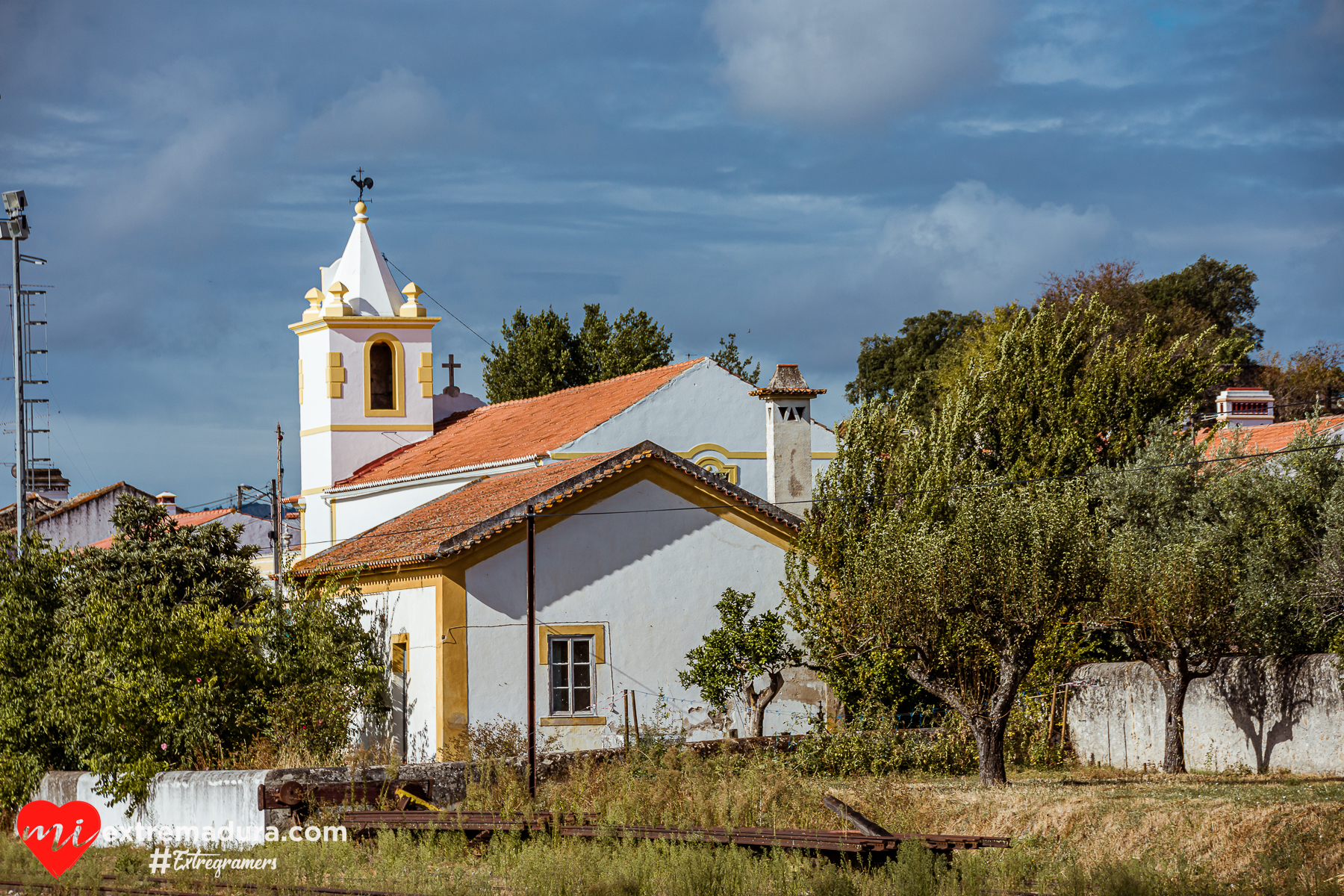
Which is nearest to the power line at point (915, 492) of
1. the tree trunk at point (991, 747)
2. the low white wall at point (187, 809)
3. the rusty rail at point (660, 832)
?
the tree trunk at point (991, 747)

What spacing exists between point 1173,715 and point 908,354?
131 feet

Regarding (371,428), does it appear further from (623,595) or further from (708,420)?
(623,595)

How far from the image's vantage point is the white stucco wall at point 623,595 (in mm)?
22438

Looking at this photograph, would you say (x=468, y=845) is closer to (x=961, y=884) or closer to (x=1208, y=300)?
(x=961, y=884)

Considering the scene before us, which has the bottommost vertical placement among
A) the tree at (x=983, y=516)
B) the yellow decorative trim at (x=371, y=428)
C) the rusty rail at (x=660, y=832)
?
A: the rusty rail at (x=660, y=832)

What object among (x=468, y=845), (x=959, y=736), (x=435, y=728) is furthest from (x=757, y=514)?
(x=468, y=845)

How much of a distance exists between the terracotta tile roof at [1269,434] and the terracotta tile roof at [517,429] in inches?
484

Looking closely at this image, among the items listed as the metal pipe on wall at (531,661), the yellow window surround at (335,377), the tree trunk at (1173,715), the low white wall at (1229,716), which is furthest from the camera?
the yellow window surround at (335,377)

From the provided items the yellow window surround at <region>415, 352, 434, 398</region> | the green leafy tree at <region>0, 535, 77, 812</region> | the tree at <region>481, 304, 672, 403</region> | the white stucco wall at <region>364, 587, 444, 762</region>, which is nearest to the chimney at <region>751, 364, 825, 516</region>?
the white stucco wall at <region>364, 587, 444, 762</region>

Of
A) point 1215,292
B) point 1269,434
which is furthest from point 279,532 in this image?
point 1215,292

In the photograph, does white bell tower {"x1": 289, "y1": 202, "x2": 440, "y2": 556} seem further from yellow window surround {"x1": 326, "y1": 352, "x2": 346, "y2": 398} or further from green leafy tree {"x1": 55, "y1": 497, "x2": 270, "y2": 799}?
green leafy tree {"x1": 55, "y1": 497, "x2": 270, "y2": 799}

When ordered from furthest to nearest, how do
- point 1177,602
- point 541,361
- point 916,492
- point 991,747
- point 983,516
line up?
1. point 541,361
2. point 916,492
3. point 1177,602
4. point 991,747
5. point 983,516

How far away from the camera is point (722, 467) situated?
113 ft

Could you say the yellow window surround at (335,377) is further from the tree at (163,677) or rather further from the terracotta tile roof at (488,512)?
the tree at (163,677)
